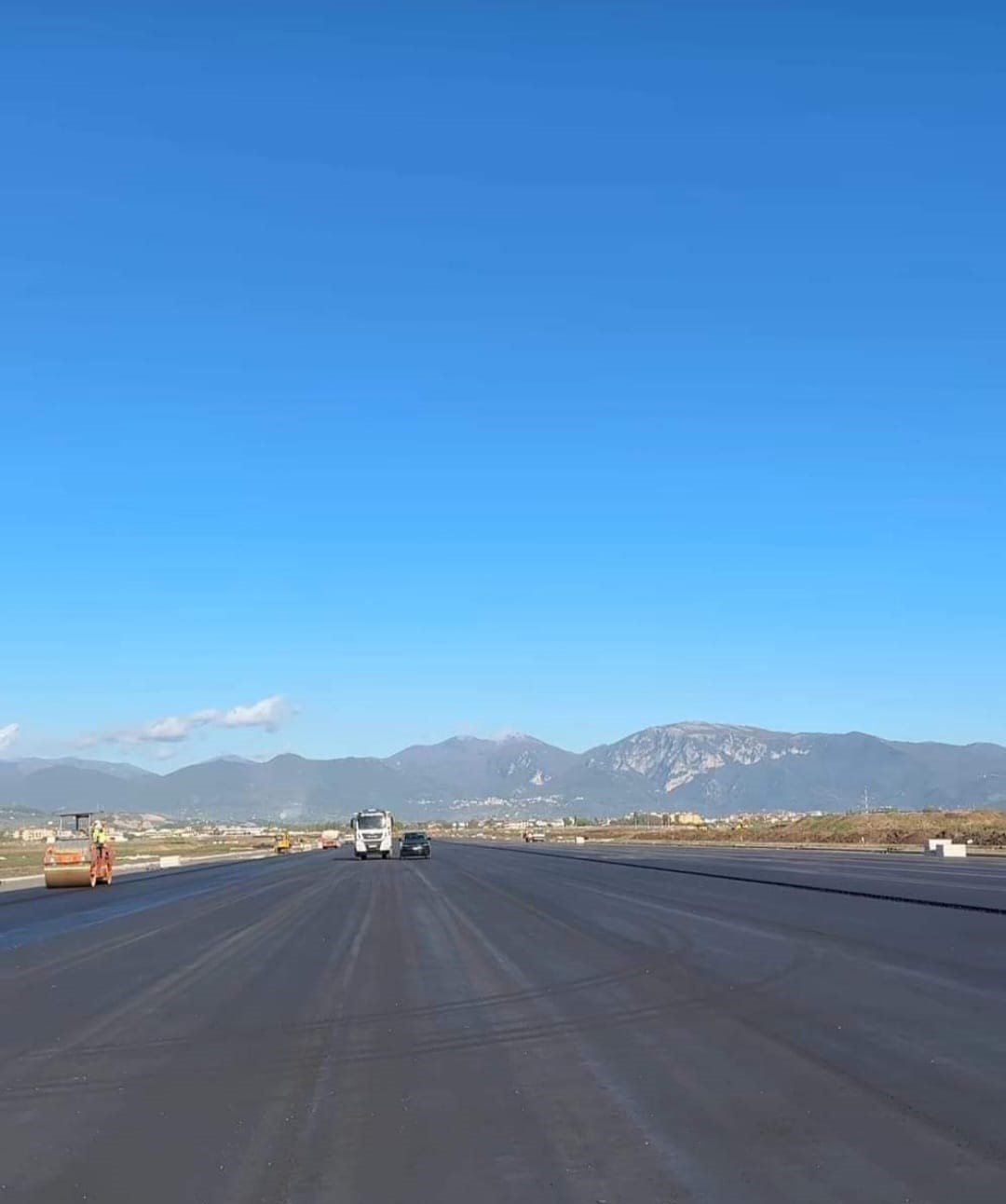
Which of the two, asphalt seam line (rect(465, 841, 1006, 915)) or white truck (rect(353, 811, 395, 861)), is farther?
white truck (rect(353, 811, 395, 861))

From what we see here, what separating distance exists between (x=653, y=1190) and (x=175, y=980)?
1213 centimetres

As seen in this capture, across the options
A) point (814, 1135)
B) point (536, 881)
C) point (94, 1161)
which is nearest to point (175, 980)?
point (94, 1161)

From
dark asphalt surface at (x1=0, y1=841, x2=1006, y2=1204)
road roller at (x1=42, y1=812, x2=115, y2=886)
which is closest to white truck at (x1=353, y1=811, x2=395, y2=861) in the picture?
road roller at (x1=42, y1=812, x2=115, y2=886)

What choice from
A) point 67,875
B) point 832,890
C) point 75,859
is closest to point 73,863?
point 75,859

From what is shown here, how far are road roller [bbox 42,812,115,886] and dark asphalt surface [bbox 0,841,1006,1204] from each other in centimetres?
2261

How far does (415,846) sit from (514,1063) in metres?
71.2

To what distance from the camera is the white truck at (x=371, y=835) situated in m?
83.3

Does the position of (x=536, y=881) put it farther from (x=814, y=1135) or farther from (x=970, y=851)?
(x=814, y=1135)

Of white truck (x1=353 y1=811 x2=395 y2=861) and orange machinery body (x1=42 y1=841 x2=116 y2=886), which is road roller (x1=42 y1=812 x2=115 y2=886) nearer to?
orange machinery body (x1=42 y1=841 x2=116 y2=886)

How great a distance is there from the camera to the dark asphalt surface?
8492 mm

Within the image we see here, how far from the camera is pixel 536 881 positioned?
45156 mm

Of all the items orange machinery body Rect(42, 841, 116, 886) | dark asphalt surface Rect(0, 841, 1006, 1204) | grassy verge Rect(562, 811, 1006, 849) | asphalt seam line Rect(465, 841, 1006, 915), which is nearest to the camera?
dark asphalt surface Rect(0, 841, 1006, 1204)

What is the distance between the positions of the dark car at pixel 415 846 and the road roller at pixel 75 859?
33.4 meters

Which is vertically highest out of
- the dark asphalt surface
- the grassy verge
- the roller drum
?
the roller drum
